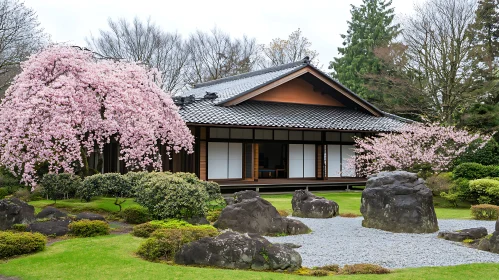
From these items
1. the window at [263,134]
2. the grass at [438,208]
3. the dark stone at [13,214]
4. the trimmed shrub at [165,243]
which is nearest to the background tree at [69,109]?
the dark stone at [13,214]

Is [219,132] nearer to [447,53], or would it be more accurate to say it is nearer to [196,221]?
[196,221]

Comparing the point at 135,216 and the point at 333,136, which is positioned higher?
the point at 333,136

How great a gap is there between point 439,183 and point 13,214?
1533 cm

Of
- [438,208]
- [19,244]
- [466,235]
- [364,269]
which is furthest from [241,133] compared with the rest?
[364,269]

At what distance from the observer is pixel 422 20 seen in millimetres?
29109

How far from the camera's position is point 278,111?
2370 centimetres

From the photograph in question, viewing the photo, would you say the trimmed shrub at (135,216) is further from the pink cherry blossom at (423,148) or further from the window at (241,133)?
the pink cherry blossom at (423,148)

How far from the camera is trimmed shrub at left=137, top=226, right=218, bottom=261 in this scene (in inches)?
310

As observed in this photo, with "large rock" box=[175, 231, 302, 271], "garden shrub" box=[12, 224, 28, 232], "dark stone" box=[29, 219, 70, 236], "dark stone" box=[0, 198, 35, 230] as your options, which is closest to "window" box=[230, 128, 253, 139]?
"dark stone" box=[0, 198, 35, 230]

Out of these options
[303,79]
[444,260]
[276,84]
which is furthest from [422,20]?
[444,260]

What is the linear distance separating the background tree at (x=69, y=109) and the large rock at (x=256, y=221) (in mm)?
5190

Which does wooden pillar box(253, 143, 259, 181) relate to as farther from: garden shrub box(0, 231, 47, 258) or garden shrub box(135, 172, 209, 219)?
garden shrub box(0, 231, 47, 258)

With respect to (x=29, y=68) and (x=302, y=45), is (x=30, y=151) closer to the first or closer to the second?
(x=29, y=68)

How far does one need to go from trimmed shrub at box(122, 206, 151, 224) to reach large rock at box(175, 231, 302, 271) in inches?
184
